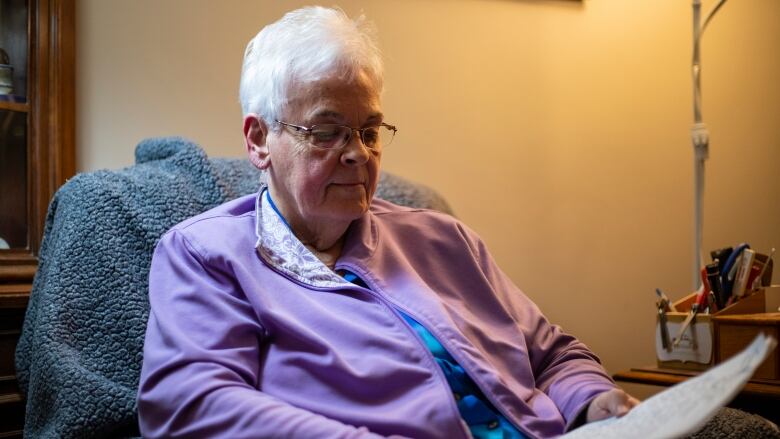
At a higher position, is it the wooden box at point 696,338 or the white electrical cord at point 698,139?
the white electrical cord at point 698,139

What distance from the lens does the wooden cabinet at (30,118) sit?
1480 millimetres

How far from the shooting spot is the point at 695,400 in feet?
2.31

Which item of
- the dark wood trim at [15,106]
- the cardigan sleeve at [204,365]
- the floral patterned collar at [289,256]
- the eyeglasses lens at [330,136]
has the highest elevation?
the dark wood trim at [15,106]

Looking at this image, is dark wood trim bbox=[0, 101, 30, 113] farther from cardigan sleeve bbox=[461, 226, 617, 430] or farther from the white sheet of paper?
the white sheet of paper

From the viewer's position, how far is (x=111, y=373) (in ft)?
3.93

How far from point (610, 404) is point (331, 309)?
0.40 meters

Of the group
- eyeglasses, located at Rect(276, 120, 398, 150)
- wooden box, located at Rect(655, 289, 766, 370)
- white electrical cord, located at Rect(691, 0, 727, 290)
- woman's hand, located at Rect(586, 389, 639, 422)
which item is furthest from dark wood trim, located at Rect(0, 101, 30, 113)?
white electrical cord, located at Rect(691, 0, 727, 290)

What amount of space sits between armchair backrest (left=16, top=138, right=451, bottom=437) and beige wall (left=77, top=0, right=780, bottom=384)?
28 cm

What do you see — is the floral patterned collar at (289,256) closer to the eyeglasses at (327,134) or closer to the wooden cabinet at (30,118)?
the eyeglasses at (327,134)

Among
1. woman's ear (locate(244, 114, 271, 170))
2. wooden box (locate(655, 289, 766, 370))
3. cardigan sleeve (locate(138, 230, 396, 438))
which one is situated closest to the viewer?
cardigan sleeve (locate(138, 230, 396, 438))

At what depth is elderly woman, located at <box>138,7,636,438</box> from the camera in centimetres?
101

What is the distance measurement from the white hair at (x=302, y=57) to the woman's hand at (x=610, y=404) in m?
0.56

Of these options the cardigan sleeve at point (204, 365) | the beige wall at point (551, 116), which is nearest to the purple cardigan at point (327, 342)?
the cardigan sleeve at point (204, 365)

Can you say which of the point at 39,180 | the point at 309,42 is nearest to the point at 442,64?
the point at 309,42
